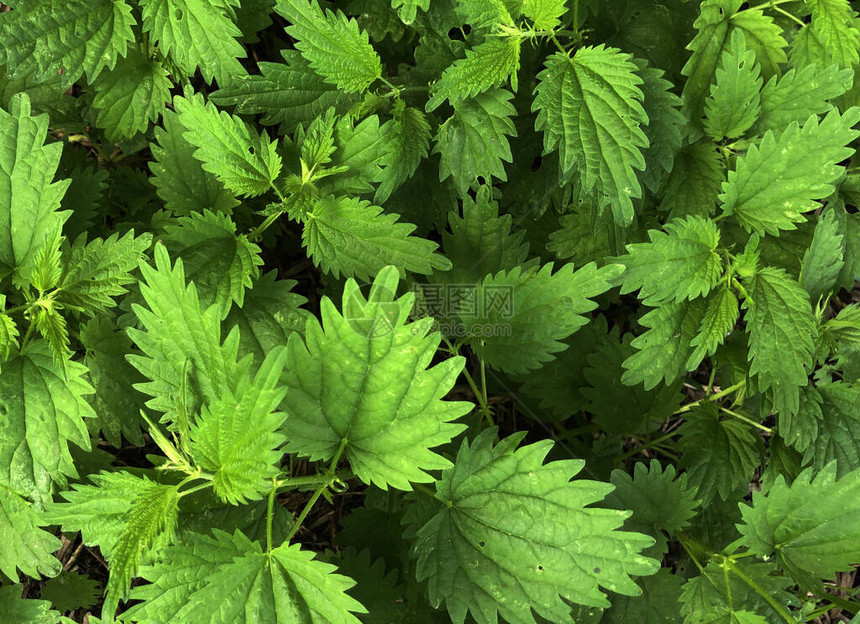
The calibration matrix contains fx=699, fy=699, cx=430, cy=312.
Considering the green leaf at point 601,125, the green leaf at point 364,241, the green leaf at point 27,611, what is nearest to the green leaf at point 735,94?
the green leaf at point 601,125

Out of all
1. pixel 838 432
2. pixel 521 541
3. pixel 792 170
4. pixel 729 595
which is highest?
pixel 792 170

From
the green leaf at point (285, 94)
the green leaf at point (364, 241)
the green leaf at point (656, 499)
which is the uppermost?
the green leaf at point (285, 94)

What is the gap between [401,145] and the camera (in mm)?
2391

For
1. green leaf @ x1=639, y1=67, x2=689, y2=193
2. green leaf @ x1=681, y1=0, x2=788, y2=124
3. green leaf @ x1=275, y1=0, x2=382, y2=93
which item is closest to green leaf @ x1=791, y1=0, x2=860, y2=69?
green leaf @ x1=681, y1=0, x2=788, y2=124

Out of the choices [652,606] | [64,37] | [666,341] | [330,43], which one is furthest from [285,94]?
[652,606]

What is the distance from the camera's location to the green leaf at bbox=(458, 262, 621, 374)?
2.21m

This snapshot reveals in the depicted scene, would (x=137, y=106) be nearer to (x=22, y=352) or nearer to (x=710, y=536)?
(x=22, y=352)

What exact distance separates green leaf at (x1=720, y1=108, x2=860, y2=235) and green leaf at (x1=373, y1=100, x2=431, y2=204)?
3.43 feet

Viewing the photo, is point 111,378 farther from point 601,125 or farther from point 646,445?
point 646,445

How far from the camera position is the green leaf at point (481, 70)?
89.1 inches

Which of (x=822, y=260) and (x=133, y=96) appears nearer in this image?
(x=822, y=260)

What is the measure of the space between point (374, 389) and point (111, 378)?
3.42 ft

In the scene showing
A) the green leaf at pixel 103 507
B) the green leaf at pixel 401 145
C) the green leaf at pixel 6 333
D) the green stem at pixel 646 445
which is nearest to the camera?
the green leaf at pixel 103 507

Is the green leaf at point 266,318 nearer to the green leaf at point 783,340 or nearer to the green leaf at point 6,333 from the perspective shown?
the green leaf at point 6,333
